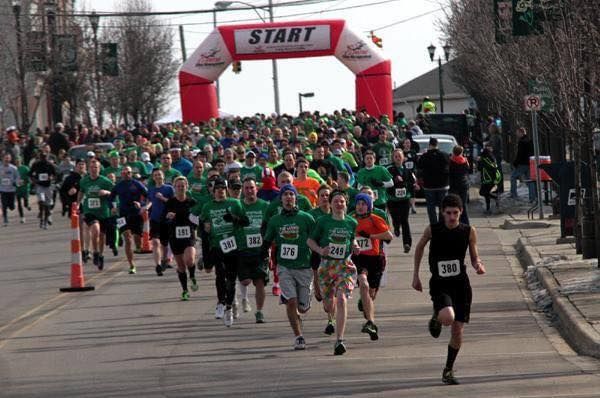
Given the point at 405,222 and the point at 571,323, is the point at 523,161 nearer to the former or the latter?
the point at 405,222

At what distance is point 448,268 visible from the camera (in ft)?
41.6

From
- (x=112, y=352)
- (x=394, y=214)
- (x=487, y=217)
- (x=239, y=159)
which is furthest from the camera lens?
(x=487, y=217)

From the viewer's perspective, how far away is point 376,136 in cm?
3888

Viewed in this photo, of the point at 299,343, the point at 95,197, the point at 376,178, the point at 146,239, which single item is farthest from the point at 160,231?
the point at 299,343

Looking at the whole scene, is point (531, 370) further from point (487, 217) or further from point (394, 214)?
point (487, 217)

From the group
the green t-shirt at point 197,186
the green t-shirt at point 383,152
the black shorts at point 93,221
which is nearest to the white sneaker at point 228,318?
the green t-shirt at point 197,186

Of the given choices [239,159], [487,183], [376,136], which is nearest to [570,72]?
[239,159]

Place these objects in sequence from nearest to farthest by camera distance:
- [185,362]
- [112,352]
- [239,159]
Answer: [185,362] → [112,352] → [239,159]

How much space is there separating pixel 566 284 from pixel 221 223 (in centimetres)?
417

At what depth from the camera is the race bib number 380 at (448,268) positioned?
1266 cm

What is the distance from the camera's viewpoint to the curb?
547 inches

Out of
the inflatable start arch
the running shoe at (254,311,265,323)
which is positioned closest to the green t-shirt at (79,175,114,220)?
the running shoe at (254,311,265,323)

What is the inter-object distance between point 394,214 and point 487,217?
Result: 358 inches

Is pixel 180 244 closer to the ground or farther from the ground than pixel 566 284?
farther from the ground
